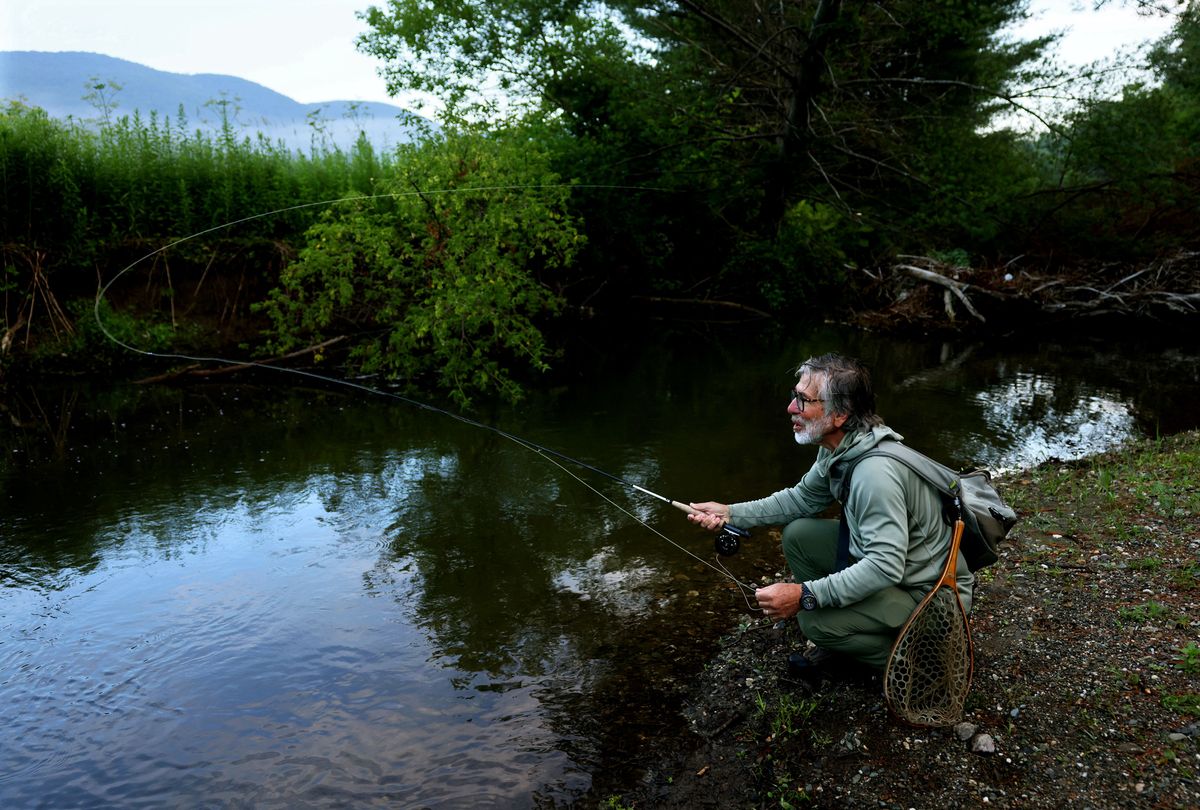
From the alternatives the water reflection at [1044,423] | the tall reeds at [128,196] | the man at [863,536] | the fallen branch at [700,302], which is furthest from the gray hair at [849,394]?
the fallen branch at [700,302]

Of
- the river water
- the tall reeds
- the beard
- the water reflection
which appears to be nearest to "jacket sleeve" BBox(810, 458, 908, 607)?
the beard

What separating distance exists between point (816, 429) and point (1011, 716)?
4.19 ft

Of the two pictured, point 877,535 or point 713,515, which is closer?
point 877,535

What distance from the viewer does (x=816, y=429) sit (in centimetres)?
333

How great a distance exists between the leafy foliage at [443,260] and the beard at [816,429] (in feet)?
19.9

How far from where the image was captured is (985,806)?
107 inches

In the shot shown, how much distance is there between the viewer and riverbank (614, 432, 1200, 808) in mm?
2805

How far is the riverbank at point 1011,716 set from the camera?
9.20 feet

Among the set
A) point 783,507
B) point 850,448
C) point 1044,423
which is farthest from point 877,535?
point 1044,423

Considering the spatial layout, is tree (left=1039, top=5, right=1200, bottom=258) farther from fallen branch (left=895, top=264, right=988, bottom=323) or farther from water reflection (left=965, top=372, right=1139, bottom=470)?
water reflection (left=965, top=372, right=1139, bottom=470)

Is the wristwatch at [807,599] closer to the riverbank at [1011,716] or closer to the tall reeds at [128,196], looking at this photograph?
the riverbank at [1011,716]

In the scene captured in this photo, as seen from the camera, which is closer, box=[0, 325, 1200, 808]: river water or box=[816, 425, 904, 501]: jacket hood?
box=[816, 425, 904, 501]: jacket hood

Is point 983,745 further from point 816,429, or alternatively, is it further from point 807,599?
point 816,429

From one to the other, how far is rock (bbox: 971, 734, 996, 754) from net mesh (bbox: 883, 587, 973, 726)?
3.9 inches
